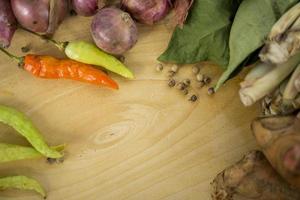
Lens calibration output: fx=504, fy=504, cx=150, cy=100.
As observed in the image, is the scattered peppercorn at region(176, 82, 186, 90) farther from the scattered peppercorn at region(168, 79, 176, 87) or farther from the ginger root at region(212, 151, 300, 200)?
the ginger root at region(212, 151, 300, 200)

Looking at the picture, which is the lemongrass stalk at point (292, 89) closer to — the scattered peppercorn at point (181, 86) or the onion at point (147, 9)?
the scattered peppercorn at point (181, 86)

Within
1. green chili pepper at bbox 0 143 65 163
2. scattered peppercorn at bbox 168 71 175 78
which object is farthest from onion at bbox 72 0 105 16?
green chili pepper at bbox 0 143 65 163

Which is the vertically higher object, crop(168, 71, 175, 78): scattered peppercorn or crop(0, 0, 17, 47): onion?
crop(0, 0, 17, 47): onion

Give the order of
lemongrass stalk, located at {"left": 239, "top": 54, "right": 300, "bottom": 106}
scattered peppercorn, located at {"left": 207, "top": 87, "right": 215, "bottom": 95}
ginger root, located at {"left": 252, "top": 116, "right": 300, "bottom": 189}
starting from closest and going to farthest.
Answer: ginger root, located at {"left": 252, "top": 116, "right": 300, "bottom": 189} → lemongrass stalk, located at {"left": 239, "top": 54, "right": 300, "bottom": 106} → scattered peppercorn, located at {"left": 207, "top": 87, "right": 215, "bottom": 95}

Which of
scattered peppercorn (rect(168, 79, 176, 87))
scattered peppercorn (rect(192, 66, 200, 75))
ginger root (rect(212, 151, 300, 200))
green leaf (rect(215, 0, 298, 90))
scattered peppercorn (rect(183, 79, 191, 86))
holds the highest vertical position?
green leaf (rect(215, 0, 298, 90))

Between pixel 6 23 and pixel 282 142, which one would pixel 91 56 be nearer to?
pixel 6 23

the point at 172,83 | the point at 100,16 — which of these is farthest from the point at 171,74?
the point at 100,16
